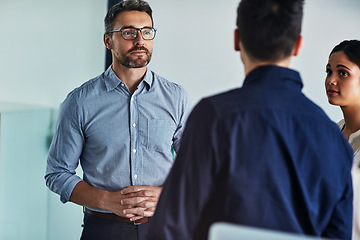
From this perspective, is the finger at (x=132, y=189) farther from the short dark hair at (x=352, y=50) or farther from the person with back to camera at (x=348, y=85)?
the short dark hair at (x=352, y=50)

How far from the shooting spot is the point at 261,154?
1018 mm

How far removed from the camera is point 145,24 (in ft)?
6.46

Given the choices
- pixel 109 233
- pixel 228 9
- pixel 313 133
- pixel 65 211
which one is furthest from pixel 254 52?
pixel 65 211

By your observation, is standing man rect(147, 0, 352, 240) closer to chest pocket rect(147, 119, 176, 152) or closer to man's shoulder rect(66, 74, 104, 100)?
chest pocket rect(147, 119, 176, 152)

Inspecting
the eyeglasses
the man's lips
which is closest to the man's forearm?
the eyeglasses

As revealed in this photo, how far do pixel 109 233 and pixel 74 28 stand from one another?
67.8 inches

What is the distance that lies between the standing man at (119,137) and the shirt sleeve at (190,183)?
2.43 feet

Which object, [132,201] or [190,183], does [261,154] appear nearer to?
[190,183]

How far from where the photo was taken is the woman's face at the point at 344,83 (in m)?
2.04

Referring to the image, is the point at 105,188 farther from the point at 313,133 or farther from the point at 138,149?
the point at 313,133

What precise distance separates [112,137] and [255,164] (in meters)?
0.98

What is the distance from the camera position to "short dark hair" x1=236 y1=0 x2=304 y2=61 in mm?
1074

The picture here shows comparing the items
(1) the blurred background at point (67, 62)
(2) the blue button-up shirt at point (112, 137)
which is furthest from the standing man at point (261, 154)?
(1) the blurred background at point (67, 62)

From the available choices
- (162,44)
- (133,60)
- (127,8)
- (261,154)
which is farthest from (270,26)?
(162,44)
